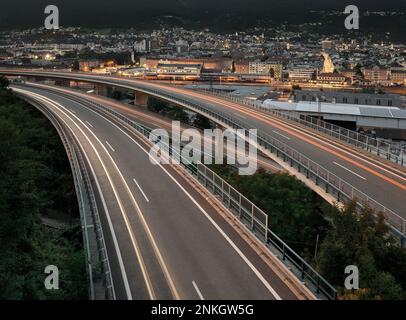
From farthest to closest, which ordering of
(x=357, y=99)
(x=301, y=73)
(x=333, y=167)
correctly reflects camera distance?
(x=301, y=73)
(x=357, y=99)
(x=333, y=167)

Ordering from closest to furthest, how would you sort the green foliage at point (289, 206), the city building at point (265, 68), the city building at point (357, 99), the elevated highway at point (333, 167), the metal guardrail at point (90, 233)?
the metal guardrail at point (90, 233) → the elevated highway at point (333, 167) → the green foliage at point (289, 206) → the city building at point (357, 99) → the city building at point (265, 68)

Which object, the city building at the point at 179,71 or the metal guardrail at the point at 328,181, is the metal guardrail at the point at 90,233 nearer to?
the metal guardrail at the point at 328,181

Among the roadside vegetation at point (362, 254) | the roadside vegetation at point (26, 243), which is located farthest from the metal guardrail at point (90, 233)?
the roadside vegetation at point (362, 254)

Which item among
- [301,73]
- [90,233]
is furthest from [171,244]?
[301,73]

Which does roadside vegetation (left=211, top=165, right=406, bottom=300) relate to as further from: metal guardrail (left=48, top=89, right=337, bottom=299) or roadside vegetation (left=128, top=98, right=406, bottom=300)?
metal guardrail (left=48, top=89, right=337, bottom=299)

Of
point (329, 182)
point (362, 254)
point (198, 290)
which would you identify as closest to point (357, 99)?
point (329, 182)

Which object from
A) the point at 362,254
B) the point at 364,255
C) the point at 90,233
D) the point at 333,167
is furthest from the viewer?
the point at 333,167

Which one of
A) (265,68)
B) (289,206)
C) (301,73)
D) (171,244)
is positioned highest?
(265,68)

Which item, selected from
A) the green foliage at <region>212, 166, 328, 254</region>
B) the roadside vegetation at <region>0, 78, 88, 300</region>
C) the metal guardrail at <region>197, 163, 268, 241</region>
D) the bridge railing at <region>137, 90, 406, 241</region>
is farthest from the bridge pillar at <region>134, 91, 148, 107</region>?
the metal guardrail at <region>197, 163, 268, 241</region>

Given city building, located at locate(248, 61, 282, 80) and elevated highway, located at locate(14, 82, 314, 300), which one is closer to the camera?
elevated highway, located at locate(14, 82, 314, 300)

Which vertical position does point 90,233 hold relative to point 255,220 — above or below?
below

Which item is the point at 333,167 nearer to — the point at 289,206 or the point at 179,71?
the point at 289,206

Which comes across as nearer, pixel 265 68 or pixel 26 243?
pixel 26 243
